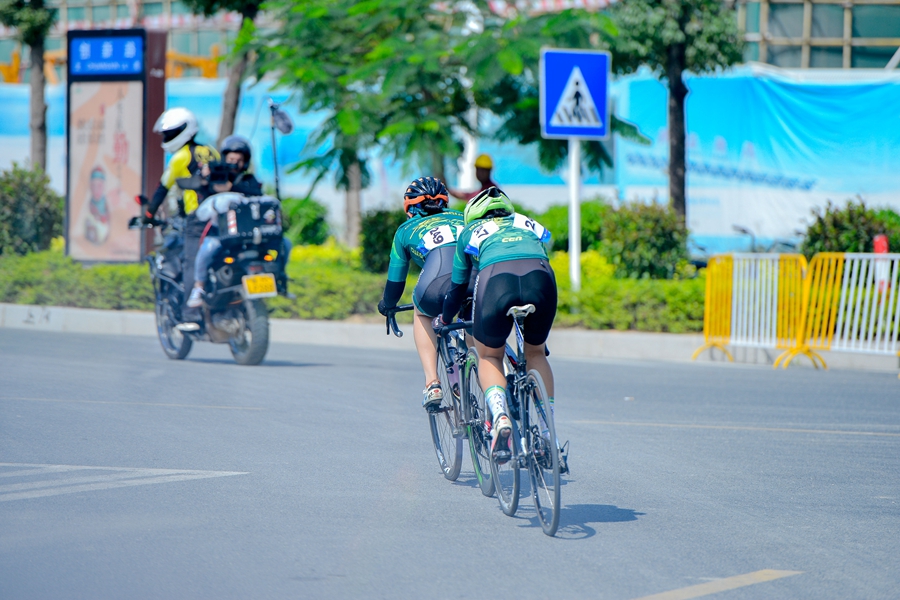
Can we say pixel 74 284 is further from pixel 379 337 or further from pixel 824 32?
pixel 824 32

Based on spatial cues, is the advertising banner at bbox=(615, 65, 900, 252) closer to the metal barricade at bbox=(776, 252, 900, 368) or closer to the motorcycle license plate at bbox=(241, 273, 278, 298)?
the metal barricade at bbox=(776, 252, 900, 368)

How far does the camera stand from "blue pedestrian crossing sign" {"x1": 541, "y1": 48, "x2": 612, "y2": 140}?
14094 millimetres

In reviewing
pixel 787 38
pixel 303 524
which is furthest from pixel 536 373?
pixel 787 38

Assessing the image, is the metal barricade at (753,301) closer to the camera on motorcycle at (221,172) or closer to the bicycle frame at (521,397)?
the camera on motorcycle at (221,172)

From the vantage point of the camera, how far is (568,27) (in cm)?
1538

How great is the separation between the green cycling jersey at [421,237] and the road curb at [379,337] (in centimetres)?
743

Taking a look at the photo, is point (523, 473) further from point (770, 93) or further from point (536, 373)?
point (770, 93)

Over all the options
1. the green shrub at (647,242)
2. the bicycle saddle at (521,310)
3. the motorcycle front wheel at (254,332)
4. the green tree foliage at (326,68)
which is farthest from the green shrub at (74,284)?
the bicycle saddle at (521,310)

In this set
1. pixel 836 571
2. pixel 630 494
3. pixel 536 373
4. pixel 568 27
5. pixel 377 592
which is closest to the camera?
pixel 377 592

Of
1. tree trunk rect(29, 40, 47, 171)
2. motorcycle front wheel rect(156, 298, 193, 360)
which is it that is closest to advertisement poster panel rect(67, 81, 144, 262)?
tree trunk rect(29, 40, 47, 171)

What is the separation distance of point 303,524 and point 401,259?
1815mm

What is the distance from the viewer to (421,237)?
6508mm

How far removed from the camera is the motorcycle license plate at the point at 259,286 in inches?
430

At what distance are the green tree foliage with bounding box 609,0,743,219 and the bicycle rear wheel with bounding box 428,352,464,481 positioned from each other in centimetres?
1332
